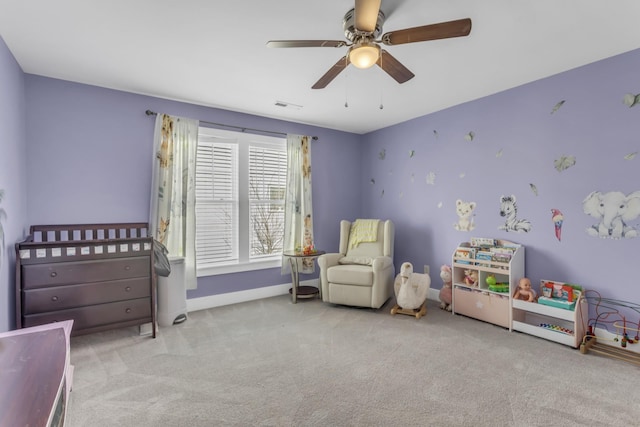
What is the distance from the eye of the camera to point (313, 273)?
4594mm

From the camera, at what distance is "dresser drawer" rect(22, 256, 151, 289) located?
7.79 feet

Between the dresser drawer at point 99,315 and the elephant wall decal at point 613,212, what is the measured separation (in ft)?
13.1

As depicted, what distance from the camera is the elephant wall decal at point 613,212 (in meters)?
2.48

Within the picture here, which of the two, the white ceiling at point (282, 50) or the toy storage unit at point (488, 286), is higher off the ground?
the white ceiling at point (282, 50)

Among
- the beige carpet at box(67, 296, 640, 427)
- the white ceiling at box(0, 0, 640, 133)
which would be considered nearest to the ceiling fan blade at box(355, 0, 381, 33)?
the white ceiling at box(0, 0, 640, 133)

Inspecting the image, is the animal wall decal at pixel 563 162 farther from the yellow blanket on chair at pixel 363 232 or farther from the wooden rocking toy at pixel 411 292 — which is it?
the yellow blanket on chair at pixel 363 232

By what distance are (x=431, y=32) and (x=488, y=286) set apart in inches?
100

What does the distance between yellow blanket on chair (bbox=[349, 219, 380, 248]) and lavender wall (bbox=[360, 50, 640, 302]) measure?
55 cm

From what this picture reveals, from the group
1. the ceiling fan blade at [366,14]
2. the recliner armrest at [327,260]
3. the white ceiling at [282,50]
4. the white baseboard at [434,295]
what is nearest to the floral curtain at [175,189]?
the white ceiling at [282,50]

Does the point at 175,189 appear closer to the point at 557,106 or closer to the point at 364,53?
the point at 364,53

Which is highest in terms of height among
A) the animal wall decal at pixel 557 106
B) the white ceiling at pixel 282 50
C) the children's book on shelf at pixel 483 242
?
the white ceiling at pixel 282 50

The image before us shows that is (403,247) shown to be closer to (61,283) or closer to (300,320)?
(300,320)

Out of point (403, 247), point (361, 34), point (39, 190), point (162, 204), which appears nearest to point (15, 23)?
point (39, 190)

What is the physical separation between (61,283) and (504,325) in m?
3.91
